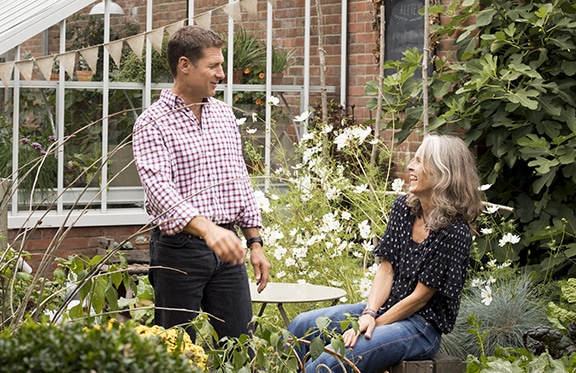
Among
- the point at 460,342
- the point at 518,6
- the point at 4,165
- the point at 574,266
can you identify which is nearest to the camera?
the point at 460,342

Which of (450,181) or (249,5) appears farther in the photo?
(249,5)

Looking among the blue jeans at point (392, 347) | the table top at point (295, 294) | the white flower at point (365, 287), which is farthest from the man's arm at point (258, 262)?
the white flower at point (365, 287)

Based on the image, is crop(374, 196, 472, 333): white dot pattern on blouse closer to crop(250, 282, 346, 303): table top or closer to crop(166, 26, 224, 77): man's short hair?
crop(250, 282, 346, 303): table top

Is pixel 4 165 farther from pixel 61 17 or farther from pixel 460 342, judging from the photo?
pixel 460 342

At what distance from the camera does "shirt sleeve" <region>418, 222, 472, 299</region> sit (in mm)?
3572

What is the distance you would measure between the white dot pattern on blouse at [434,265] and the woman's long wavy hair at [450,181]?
0.15 ft

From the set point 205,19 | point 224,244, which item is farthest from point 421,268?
point 205,19

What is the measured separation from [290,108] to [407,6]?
4.01 ft

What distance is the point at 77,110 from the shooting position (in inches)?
253

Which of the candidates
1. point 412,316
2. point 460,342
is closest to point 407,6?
point 460,342

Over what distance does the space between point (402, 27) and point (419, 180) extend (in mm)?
2966

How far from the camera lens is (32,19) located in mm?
6141

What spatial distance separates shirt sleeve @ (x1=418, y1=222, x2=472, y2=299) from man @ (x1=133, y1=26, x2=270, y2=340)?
2.02ft

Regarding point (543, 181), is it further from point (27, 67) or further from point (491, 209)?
point (27, 67)
